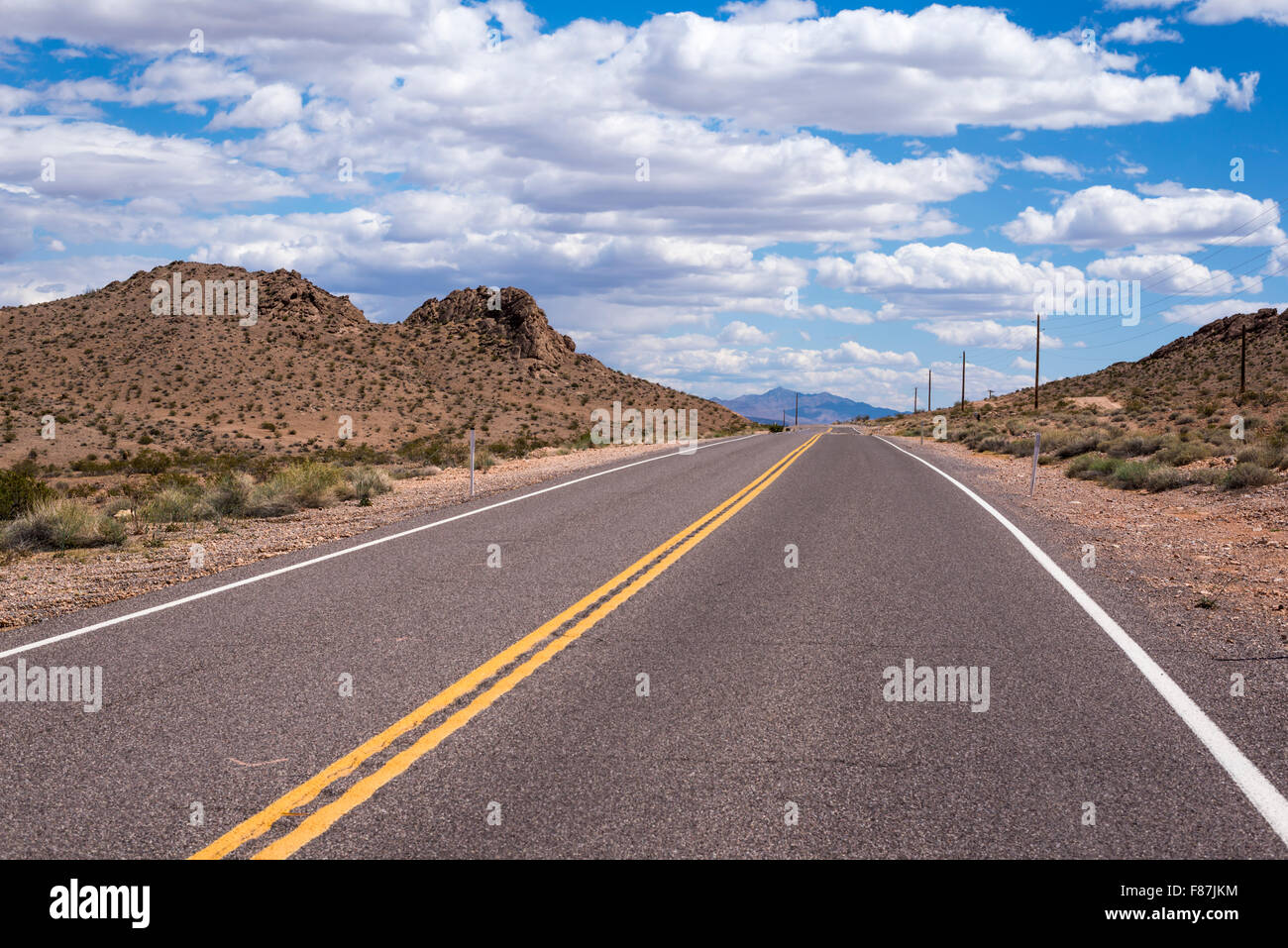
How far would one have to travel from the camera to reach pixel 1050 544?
11.7 metres

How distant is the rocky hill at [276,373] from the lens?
55.6 meters

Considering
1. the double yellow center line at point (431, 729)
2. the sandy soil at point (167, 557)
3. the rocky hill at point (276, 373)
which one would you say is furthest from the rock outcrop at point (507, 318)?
the double yellow center line at point (431, 729)

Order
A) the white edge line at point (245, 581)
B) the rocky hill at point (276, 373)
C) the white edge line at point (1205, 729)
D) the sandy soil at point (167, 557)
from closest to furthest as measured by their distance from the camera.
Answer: the white edge line at point (1205, 729) < the white edge line at point (245, 581) < the sandy soil at point (167, 557) < the rocky hill at point (276, 373)

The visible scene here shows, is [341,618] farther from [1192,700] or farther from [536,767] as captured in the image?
[1192,700]

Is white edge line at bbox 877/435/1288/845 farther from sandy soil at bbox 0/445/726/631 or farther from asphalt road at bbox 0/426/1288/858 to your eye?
sandy soil at bbox 0/445/726/631

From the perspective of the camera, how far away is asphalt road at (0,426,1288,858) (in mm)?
3877

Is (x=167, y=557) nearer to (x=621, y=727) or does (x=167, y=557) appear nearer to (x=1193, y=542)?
(x=621, y=727)

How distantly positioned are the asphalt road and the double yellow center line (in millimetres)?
19

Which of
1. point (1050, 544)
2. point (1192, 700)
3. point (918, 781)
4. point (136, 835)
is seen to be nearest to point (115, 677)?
point (136, 835)

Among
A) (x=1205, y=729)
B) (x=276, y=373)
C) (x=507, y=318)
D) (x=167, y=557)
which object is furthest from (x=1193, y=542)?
(x=507, y=318)

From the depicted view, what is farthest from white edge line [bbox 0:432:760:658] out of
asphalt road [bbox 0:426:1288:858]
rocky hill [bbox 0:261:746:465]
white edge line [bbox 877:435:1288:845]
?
rocky hill [bbox 0:261:746:465]

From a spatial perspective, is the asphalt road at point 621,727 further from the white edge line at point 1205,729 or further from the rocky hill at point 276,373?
the rocky hill at point 276,373

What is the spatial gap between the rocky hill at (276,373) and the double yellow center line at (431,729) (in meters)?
39.0

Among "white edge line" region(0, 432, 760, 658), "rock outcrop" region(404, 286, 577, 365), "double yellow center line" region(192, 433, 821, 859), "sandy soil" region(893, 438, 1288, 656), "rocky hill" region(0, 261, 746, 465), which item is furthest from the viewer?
"rock outcrop" region(404, 286, 577, 365)
